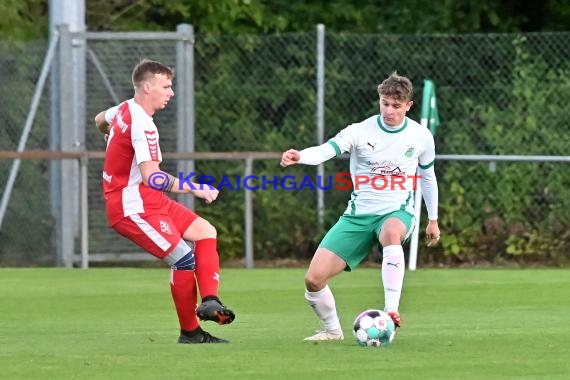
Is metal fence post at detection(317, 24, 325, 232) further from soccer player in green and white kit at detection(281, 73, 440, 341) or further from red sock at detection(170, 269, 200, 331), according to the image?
red sock at detection(170, 269, 200, 331)

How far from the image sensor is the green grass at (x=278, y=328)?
7.95 metres

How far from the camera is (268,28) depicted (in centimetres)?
2008

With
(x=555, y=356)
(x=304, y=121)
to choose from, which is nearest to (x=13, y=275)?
(x=304, y=121)

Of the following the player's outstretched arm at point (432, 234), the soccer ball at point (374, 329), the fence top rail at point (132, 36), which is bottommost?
the soccer ball at point (374, 329)

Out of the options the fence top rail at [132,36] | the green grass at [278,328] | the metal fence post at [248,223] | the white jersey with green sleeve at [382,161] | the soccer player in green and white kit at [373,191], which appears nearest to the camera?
the green grass at [278,328]

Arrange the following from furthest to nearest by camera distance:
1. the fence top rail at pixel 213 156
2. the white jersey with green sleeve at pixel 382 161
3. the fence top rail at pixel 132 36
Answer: the fence top rail at pixel 132 36, the fence top rail at pixel 213 156, the white jersey with green sleeve at pixel 382 161

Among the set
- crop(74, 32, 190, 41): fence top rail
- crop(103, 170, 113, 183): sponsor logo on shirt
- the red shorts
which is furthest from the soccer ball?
crop(74, 32, 190, 41): fence top rail

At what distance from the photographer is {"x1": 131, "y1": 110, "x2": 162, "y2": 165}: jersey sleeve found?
922 centimetres

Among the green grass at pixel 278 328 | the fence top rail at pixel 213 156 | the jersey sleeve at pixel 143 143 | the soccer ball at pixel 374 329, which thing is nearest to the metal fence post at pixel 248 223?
the fence top rail at pixel 213 156

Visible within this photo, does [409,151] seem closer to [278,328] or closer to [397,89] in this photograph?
[397,89]

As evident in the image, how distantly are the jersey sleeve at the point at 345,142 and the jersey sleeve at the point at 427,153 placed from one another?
48cm

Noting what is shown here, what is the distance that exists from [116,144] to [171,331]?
165 centimetres

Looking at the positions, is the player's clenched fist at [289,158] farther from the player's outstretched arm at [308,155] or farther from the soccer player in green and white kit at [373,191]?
A: the soccer player in green and white kit at [373,191]

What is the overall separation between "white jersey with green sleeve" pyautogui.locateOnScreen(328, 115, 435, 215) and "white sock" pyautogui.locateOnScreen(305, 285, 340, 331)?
59 centimetres
